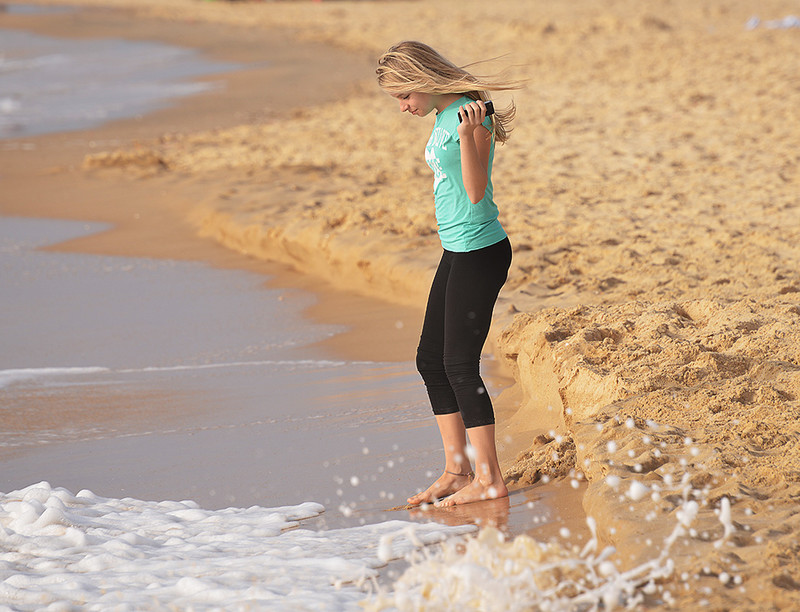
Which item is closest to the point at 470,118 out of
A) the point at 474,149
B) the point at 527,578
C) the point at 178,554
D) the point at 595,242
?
the point at 474,149

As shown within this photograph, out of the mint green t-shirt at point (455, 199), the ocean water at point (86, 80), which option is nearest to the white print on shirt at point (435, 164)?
the mint green t-shirt at point (455, 199)

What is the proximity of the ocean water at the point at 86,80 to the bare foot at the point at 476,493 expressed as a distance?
11571 millimetres

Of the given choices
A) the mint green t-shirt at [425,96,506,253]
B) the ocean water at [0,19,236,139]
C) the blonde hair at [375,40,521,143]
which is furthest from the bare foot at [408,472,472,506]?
the ocean water at [0,19,236,139]

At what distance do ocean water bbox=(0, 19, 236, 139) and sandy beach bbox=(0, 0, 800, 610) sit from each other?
4.25 ft

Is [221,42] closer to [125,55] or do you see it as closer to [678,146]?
[125,55]

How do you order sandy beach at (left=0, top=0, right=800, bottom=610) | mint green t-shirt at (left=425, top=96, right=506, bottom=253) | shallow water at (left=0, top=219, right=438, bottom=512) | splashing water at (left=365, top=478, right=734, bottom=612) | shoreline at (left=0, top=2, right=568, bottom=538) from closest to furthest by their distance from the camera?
splashing water at (left=365, top=478, right=734, bottom=612), sandy beach at (left=0, top=0, right=800, bottom=610), mint green t-shirt at (left=425, top=96, right=506, bottom=253), shallow water at (left=0, top=219, right=438, bottom=512), shoreline at (left=0, top=2, right=568, bottom=538)

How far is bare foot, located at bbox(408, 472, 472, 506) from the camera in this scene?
3.51 meters

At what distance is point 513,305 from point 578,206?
2.41 m

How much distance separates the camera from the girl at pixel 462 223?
3.13 metres

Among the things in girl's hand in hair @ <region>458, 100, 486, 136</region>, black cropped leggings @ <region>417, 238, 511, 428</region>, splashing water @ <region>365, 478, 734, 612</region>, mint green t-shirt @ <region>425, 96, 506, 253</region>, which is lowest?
splashing water @ <region>365, 478, 734, 612</region>

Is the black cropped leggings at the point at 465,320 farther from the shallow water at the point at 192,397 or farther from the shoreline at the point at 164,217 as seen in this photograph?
the shallow water at the point at 192,397

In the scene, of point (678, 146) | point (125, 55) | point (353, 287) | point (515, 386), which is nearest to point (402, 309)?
point (353, 287)

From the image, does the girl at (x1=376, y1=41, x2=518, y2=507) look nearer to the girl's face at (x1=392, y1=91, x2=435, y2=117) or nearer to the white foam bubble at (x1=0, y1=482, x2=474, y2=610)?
the girl's face at (x1=392, y1=91, x2=435, y2=117)

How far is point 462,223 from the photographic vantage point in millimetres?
3229
